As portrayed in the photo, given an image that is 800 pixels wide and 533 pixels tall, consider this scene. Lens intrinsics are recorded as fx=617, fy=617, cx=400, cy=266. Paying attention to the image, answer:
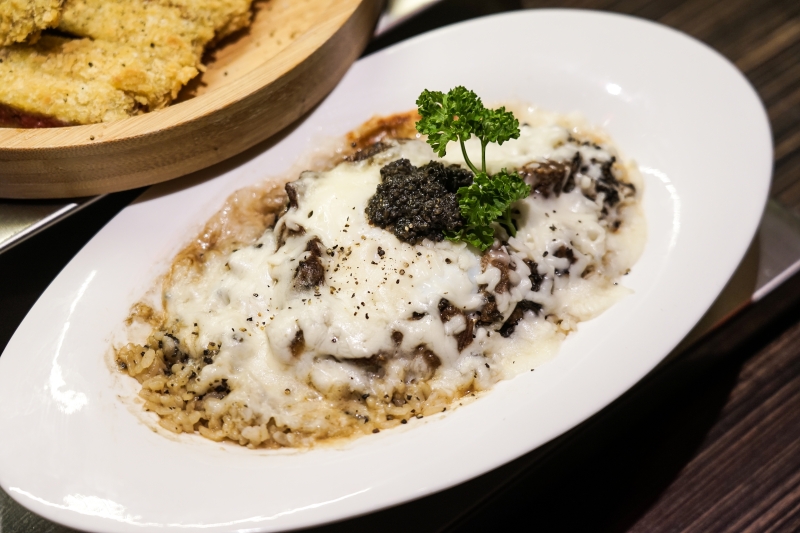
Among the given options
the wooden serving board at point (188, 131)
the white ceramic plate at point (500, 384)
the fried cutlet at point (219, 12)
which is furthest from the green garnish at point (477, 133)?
the fried cutlet at point (219, 12)

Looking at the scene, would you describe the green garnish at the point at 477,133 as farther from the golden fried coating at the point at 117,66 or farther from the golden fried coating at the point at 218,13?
the golden fried coating at the point at 218,13

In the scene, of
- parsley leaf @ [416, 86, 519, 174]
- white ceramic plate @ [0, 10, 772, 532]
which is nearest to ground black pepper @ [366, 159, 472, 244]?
parsley leaf @ [416, 86, 519, 174]

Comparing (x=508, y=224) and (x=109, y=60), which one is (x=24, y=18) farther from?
(x=508, y=224)

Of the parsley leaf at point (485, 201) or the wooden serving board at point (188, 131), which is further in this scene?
the wooden serving board at point (188, 131)

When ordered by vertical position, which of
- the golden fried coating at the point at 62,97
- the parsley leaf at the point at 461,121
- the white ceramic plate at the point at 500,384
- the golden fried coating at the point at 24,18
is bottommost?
the white ceramic plate at the point at 500,384

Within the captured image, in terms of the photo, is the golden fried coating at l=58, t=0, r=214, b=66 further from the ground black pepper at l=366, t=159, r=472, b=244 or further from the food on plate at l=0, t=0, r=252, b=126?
the ground black pepper at l=366, t=159, r=472, b=244

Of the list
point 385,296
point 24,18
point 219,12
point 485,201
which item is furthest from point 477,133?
point 24,18
